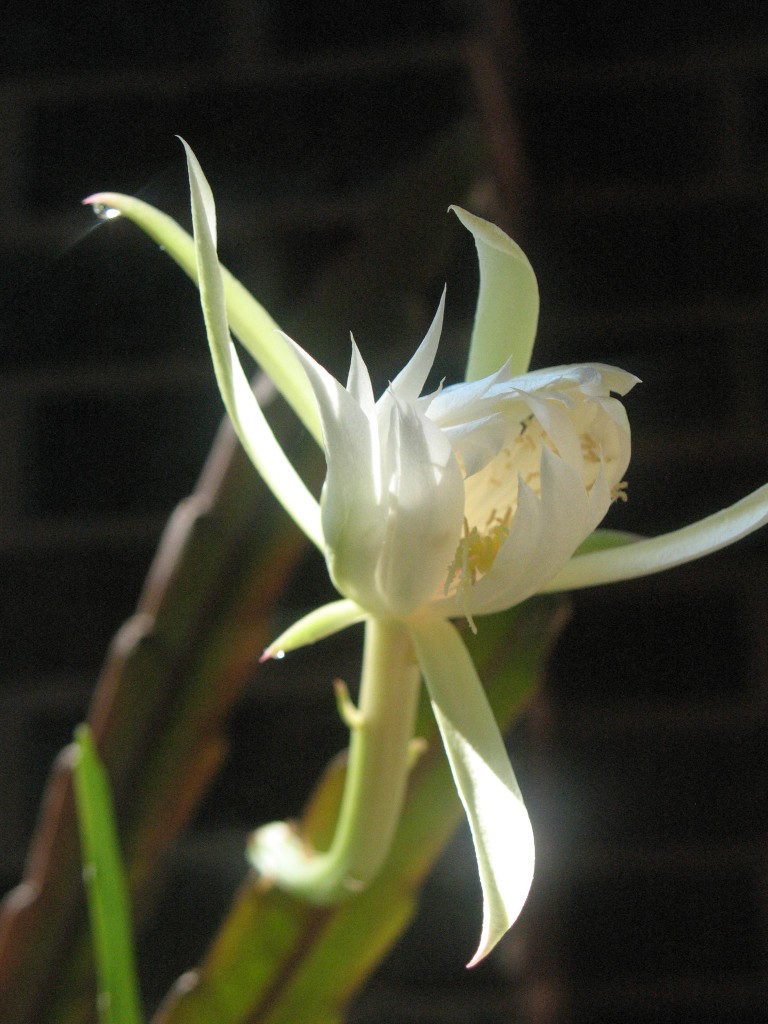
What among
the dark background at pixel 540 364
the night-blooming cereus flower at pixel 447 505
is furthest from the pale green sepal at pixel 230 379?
the dark background at pixel 540 364

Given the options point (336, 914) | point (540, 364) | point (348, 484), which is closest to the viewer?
point (348, 484)

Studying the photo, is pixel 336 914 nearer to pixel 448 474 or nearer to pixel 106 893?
pixel 106 893

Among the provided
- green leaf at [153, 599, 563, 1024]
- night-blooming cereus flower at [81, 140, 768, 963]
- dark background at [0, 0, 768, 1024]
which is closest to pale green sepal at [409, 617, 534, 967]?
night-blooming cereus flower at [81, 140, 768, 963]

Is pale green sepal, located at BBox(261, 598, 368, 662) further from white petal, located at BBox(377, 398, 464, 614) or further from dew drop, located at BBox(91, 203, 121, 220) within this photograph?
dew drop, located at BBox(91, 203, 121, 220)

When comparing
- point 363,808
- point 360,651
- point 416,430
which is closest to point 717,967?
point 360,651

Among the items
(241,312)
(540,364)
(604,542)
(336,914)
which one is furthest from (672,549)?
(540,364)

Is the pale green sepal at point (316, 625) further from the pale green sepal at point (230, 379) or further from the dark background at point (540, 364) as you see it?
the dark background at point (540, 364)

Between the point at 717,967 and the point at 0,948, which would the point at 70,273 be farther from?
the point at 717,967
